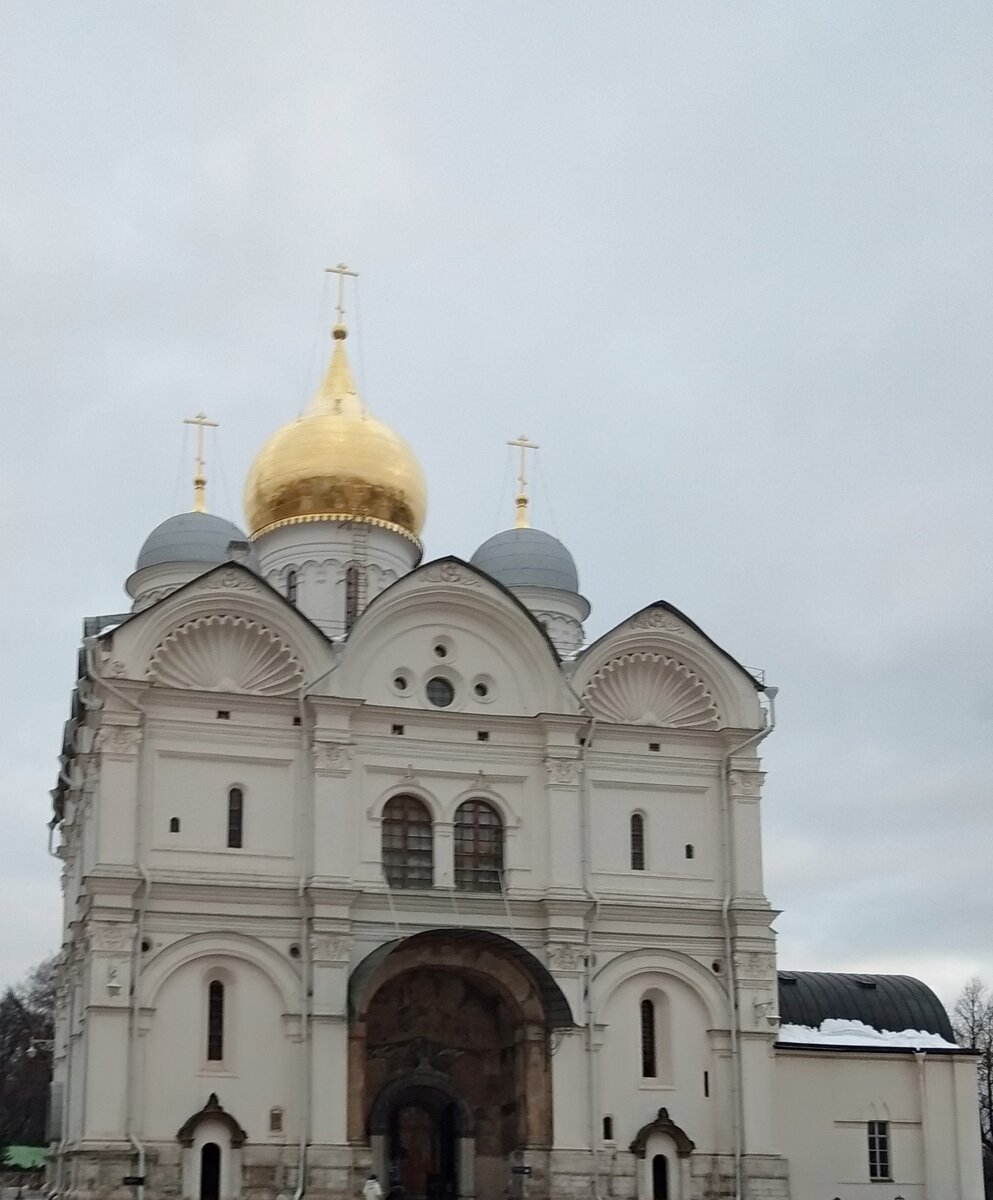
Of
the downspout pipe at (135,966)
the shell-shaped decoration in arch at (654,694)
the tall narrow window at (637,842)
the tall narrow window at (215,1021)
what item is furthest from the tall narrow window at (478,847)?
the downspout pipe at (135,966)

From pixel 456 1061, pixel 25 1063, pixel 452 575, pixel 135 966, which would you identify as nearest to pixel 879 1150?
pixel 456 1061

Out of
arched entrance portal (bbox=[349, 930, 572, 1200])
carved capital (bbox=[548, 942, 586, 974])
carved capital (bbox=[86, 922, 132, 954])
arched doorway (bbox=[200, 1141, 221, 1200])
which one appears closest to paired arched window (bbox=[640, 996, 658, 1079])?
carved capital (bbox=[548, 942, 586, 974])

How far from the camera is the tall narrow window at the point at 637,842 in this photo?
3269 cm

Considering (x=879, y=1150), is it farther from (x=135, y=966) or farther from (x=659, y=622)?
(x=135, y=966)

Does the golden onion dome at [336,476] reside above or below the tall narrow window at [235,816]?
above

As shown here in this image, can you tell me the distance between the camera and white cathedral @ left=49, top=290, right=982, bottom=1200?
29.5 m

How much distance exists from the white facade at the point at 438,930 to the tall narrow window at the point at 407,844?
0.15 ft

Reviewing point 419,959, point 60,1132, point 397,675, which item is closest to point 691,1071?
point 419,959

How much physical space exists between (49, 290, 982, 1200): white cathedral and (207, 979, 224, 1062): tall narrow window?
0.21 feet

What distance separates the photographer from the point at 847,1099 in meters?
33.1

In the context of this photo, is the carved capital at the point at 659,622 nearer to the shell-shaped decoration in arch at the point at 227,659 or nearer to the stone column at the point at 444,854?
the stone column at the point at 444,854

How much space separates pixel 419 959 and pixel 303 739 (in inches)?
160

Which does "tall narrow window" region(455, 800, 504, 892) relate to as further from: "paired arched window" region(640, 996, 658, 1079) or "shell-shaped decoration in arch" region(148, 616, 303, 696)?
"shell-shaped decoration in arch" region(148, 616, 303, 696)

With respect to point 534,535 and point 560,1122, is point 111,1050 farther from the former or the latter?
point 534,535
